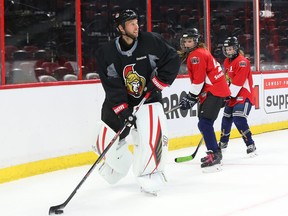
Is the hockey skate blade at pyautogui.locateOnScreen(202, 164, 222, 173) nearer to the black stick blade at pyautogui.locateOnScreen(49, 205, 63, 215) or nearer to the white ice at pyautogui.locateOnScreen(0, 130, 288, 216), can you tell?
the white ice at pyautogui.locateOnScreen(0, 130, 288, 216)

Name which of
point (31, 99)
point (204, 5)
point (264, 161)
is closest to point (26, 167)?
point (31, 99)

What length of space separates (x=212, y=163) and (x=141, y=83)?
3.77 ft

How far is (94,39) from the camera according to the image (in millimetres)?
5602

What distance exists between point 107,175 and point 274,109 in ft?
13.4

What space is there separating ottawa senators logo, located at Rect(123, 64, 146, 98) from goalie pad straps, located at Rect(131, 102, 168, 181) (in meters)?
0.12

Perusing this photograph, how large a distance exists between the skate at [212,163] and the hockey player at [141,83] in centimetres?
91

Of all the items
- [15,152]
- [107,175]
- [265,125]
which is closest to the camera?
→ [107,175]

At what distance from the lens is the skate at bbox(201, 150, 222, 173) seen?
186 inches

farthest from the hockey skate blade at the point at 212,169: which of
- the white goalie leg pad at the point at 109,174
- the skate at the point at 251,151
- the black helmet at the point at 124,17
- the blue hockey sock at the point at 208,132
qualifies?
the black helmet at the point at 124,17

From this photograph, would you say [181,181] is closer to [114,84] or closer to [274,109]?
[114,84]

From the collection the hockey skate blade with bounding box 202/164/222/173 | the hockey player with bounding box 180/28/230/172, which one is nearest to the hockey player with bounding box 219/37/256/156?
the hockey player with bounding box 180/28/230/172

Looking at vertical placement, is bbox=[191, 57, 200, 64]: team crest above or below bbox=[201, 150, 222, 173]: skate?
above

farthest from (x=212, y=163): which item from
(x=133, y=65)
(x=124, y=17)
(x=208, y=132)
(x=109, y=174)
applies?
(x=124, y=17)

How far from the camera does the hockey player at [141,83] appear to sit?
3.72 meters
